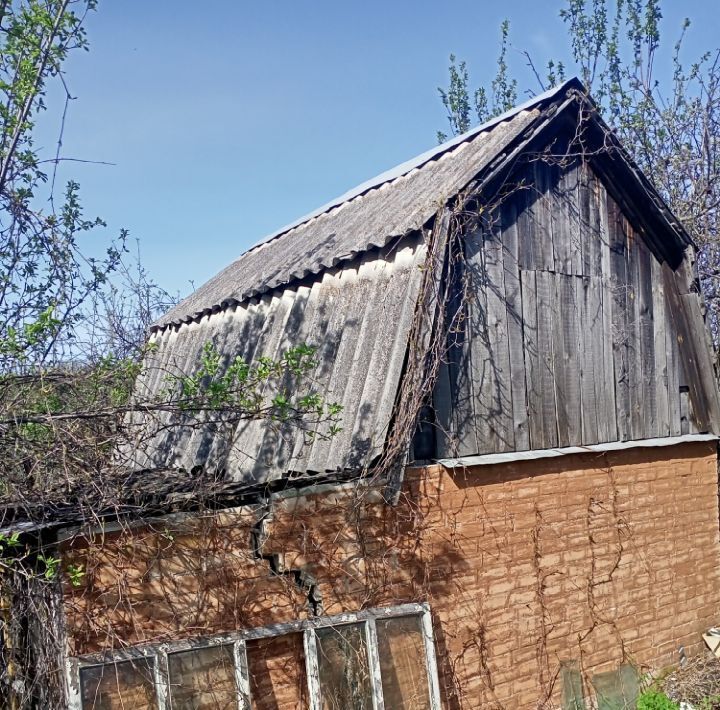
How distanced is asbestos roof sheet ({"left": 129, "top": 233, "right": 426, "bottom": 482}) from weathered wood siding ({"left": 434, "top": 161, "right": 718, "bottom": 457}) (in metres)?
0.61

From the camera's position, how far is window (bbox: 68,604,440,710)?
444 cm

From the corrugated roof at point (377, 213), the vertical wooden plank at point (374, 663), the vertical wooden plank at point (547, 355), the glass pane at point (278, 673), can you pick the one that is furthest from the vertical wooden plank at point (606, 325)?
the glass pane at point (278, 673)

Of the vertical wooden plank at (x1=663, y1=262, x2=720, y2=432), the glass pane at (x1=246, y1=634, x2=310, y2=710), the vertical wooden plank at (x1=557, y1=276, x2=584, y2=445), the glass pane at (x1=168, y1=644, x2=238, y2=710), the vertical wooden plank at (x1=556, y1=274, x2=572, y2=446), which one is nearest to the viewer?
the glass pane at (x1=168, y1=644, x2=238, y2=710)

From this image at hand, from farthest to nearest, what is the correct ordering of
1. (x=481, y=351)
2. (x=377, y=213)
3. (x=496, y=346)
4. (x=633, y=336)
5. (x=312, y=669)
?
(x=633, y=336), (x=377, y=213), (x=496, y=346), (x=481, y=351), (x=312, y=669)

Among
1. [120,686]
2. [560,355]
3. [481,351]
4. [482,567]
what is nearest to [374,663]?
[482,567]

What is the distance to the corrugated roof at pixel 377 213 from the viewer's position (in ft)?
20.9

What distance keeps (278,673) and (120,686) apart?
107 centimetres

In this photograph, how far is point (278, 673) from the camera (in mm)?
4961

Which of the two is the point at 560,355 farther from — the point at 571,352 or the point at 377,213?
the point at 377,213

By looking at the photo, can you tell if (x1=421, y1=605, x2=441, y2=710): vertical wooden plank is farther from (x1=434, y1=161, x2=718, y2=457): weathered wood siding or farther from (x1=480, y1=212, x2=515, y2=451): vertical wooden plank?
(x1=480, y1=212, x2=515, y2=451): vertical wooden plank

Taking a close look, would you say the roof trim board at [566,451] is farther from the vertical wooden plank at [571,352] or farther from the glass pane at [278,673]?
the glass pane at [278,673]

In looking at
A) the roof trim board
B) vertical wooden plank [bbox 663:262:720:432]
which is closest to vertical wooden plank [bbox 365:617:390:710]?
the roof trim board

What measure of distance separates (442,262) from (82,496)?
3207 mm

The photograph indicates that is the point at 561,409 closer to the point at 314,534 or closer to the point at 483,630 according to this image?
the point at 483,630
